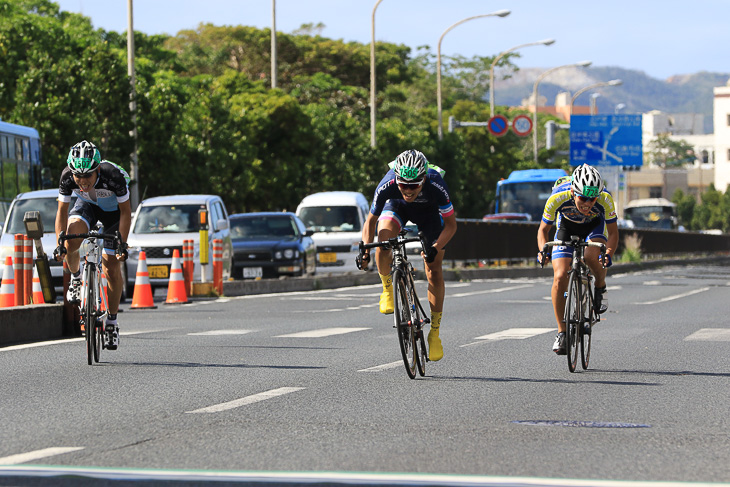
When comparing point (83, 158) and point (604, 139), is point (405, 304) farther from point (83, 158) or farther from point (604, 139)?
point (604, 139)

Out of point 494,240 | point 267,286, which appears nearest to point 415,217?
point 267,286

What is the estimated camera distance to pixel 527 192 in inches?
2105

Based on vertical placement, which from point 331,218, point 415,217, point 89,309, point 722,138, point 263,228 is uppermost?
point 722,138

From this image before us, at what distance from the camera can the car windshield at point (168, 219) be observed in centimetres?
2548

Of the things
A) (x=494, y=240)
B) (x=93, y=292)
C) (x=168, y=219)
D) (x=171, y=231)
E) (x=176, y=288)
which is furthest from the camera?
(x=494, y=240)

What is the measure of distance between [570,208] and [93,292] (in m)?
4.01

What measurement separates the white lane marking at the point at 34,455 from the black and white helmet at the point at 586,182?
5.13 m

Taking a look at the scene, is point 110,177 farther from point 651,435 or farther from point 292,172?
point 292,172

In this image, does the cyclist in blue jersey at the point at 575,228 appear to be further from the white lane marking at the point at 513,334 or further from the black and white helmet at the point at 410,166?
the white lane marking at the point at 513,334

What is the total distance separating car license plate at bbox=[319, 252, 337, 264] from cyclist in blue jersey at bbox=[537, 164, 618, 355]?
21380 mm

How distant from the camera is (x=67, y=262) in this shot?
11.6 m

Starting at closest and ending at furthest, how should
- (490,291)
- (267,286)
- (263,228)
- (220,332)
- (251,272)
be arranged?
(220,332) → (267,286) → (490,291) → (251,272) → (263,228)

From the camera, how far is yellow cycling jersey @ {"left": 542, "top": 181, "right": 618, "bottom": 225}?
11.1 m

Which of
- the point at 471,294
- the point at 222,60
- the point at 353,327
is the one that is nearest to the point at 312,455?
the point at 353,327
